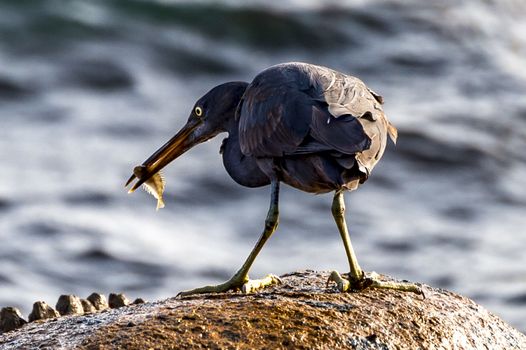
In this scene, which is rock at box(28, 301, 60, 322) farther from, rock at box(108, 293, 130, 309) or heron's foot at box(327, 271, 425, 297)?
heron's foot at box(327, 271, 425, 297)

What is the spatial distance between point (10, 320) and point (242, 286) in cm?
134

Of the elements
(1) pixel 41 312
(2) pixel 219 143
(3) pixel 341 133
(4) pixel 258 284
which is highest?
(2) pixel 219 143

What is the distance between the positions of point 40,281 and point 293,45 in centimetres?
761

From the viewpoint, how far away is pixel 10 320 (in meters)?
6.94

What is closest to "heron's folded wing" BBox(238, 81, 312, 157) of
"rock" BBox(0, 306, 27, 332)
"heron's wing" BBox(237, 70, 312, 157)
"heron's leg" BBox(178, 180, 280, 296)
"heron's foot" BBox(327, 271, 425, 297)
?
"heron's wing" BBox(237, 70, 312, 157)

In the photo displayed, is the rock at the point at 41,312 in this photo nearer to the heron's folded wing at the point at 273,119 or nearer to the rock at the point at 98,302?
the rock at the point at 98,302

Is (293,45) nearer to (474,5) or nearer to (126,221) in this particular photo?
(474,5)

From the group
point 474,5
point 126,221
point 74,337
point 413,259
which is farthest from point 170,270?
point 474,5

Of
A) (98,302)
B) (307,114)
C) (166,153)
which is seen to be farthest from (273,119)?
(98,302)

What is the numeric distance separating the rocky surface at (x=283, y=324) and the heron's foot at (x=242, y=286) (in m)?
0.10

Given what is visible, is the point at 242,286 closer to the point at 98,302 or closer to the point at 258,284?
the point at 258,284

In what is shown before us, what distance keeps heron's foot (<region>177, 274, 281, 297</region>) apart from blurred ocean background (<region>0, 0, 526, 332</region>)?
17.8 feet

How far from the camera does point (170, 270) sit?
43.5 ft

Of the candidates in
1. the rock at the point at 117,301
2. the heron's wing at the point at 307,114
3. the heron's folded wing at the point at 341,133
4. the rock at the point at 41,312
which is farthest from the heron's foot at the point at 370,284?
the rock at the point at 41,312
